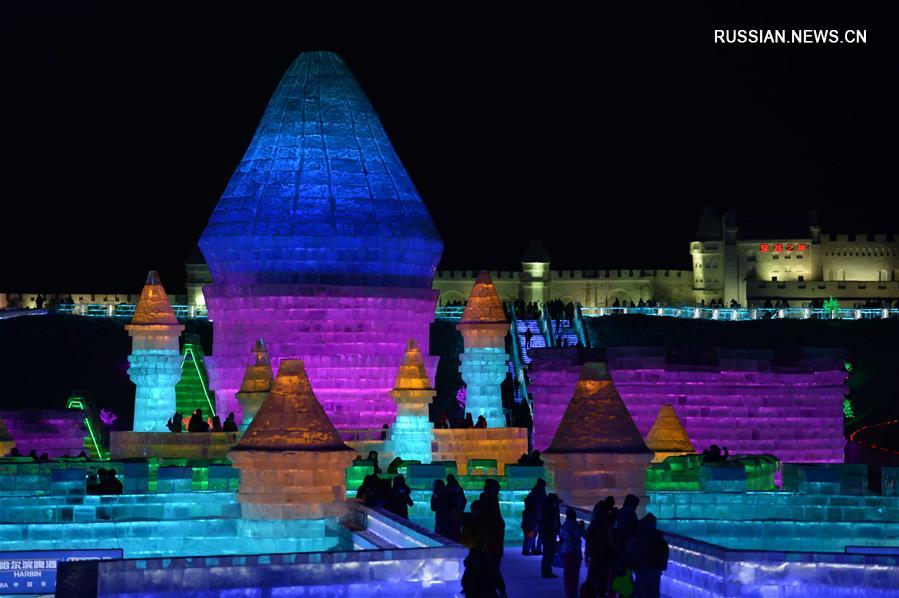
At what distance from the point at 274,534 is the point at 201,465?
436 cm

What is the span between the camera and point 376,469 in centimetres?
2517

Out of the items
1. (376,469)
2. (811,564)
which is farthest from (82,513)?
(811,564)

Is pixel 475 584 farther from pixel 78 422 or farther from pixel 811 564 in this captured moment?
pixel 78 422

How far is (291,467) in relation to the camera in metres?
22.0

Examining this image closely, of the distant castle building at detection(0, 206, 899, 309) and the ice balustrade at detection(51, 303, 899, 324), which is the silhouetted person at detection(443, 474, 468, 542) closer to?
the ice balustrade at detection(51, 303, 899, 324)

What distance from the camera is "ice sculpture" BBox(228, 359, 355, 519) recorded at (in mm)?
21938

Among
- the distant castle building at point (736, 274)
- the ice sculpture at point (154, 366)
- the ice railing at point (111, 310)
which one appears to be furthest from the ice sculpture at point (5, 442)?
the distant castle building at point (736, 274)

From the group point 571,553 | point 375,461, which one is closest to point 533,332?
point 375,461

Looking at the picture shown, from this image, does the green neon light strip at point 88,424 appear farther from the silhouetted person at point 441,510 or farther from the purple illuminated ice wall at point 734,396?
the silhouetted person at point 441,510

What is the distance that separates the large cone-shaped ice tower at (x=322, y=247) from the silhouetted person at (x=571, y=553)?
46.2 feet

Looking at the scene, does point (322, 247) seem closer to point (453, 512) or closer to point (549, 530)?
point (453, 512)

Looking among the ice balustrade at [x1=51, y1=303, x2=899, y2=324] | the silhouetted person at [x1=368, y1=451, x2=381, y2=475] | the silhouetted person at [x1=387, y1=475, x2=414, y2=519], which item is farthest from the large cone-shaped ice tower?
the ice balustrade at [x1=51, y1=303, x2=899, y2=324]

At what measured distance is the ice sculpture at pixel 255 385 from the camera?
30.1 meters

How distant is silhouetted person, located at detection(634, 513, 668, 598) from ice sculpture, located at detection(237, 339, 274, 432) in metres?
14.3
